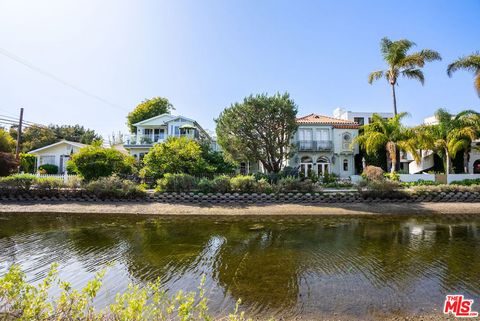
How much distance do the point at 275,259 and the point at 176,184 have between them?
1192 cm

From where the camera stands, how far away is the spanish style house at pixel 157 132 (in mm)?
31900

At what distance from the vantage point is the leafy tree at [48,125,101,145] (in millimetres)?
53731

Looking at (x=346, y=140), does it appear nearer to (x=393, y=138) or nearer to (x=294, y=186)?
(x=393, y=138)

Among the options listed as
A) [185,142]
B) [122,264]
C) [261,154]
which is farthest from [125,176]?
[122,264]

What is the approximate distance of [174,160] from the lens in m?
20.5

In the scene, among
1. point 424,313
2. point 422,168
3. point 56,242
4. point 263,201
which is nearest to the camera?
point 424,313

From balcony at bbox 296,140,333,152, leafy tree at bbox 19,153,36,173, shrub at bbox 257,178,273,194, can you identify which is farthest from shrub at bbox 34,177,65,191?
balcony at bbox 296,140,333,152

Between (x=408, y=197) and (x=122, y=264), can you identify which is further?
(x=408, y=197)

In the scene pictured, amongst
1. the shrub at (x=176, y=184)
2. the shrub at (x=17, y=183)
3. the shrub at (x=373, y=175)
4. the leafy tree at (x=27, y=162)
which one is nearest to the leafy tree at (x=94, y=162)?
the shrub at (x=17, y=183)

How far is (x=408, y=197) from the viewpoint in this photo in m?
17.8

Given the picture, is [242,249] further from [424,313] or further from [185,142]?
[185,142]

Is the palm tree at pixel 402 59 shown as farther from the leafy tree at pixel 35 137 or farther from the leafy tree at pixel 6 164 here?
the leafy tree at pixel 35 137

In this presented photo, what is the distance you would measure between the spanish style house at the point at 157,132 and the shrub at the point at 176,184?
1272cm

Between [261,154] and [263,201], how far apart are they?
19.5 ft
